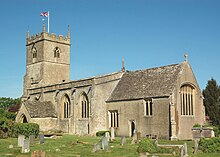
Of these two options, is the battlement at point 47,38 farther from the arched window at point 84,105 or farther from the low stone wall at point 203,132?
the low stone wall at point 203,132

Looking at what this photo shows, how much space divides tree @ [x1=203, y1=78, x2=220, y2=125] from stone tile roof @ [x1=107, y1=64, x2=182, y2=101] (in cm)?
1575

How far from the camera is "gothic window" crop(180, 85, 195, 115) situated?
38.8m

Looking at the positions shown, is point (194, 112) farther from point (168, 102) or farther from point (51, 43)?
point (51, 43)

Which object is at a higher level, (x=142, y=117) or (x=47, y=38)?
(x=47, y=38)

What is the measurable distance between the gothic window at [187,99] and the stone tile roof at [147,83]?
214cm

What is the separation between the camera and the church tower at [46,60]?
6012cm

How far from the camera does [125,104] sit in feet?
138

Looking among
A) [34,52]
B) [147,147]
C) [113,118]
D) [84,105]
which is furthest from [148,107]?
[34,52]

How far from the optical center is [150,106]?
3934cm

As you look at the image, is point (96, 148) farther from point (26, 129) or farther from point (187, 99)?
point (187, 99)

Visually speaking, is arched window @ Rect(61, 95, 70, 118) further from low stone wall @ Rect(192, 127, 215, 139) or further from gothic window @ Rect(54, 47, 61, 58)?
low stone wall @ Rect(192, 127, 215, 139)

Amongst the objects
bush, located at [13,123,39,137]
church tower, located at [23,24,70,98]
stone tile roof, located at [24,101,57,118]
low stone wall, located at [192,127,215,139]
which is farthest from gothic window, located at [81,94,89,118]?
low stone wall, located at [192,127,215,139]

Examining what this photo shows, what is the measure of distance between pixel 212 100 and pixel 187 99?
1605cm

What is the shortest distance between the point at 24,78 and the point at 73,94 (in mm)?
20491
